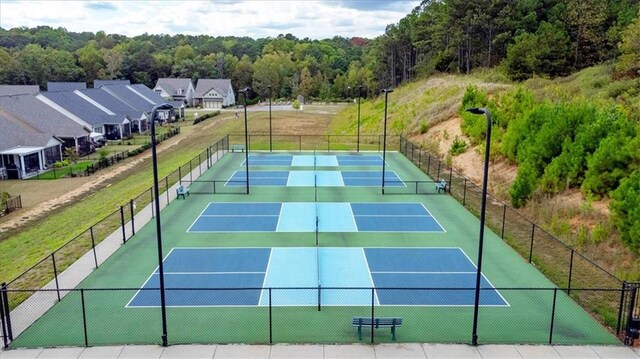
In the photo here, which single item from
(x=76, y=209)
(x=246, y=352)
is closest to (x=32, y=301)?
(x=246, y=352)

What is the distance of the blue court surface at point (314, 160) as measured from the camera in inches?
1527

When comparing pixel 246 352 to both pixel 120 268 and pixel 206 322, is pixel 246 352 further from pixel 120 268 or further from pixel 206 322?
pixel 120 268

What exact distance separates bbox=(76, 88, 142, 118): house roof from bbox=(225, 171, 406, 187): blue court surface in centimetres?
3224

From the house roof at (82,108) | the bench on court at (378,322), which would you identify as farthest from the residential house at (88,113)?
the bench on court at (378,322)

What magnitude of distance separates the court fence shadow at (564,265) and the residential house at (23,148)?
1198 inches

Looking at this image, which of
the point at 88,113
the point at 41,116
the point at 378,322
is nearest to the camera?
the point at 378,322

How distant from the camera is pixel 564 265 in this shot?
18266 mm

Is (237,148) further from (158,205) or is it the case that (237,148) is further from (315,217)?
(158,205)

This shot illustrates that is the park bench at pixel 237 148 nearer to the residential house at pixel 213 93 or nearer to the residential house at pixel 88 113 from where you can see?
the residential house at pixel 88 113

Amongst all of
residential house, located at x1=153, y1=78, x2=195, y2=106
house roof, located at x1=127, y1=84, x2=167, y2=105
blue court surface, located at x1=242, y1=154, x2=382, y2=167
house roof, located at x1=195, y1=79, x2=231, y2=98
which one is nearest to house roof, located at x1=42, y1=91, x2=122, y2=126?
house roof, located at x1=127, y1=84, x2=167, y2=105

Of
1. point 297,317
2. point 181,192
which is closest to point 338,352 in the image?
point 297,317

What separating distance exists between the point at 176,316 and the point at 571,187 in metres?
19.9

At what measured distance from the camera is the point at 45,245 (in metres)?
21.5

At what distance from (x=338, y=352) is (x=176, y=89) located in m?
99.2
